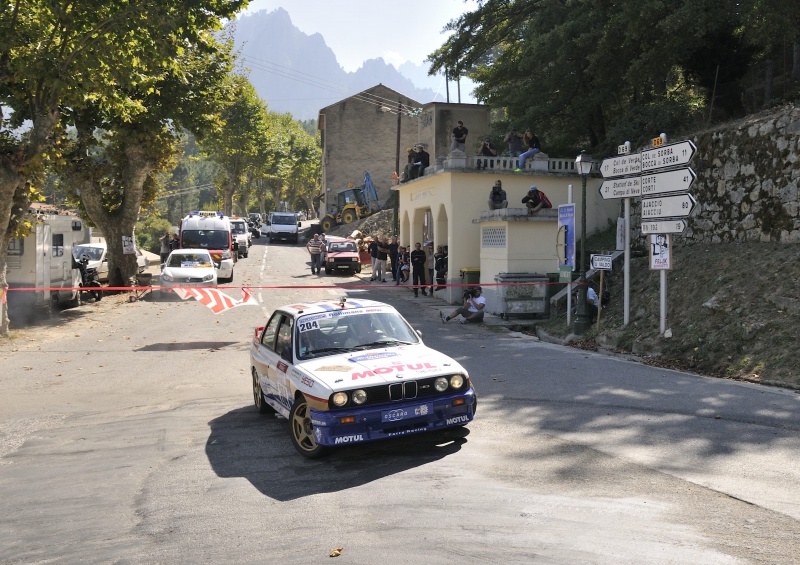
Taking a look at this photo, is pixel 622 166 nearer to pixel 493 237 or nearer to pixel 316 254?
pixel 493 237

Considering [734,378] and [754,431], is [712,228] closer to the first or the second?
[734,378]

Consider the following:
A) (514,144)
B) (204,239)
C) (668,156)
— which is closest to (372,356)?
(668,156)

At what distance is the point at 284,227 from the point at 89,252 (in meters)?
30.2

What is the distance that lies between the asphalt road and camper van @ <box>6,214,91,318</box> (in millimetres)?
9480

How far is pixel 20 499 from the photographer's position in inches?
244

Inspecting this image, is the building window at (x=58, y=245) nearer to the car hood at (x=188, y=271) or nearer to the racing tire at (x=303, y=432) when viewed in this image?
the car hood at (x=188, y=271)

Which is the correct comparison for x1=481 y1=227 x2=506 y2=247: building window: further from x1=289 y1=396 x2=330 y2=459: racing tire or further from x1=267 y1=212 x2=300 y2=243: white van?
x1=267 y1=212 x2=300 y2=243: white van

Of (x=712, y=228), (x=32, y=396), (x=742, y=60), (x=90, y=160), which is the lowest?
(x=32, y=396)

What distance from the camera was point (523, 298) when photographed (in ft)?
64.3

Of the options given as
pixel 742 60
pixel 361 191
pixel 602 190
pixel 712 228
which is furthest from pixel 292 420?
pixel 361 191

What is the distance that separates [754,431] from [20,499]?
24.1ft

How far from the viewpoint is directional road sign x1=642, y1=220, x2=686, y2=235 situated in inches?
508

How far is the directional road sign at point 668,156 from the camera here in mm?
12750

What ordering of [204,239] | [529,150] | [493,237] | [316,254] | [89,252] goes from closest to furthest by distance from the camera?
[493,237]
[529,150]
[89,252]
[204,239]
[316,254]
